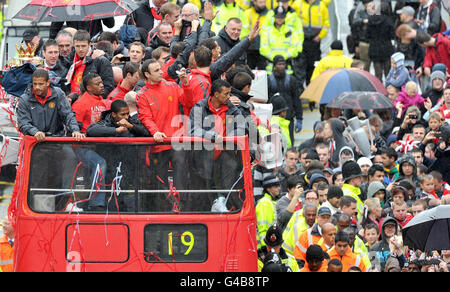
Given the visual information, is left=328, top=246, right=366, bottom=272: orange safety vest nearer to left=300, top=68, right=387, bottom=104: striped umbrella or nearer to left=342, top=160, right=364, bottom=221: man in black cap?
left=342, top=160, right=364, bottom=221: man in black cap

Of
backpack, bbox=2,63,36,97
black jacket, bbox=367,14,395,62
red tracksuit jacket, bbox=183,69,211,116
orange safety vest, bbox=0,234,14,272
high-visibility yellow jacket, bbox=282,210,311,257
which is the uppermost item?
black jacket, bbox=367,14,395,62

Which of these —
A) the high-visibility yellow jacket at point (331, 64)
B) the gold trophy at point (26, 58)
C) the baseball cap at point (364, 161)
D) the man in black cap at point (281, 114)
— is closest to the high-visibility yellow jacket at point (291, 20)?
the high-visibility yellow jacket at point (331, 64)

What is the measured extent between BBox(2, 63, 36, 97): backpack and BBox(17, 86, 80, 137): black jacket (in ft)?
3.02

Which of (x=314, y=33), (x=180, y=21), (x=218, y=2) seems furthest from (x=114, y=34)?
(x=314, y=33)

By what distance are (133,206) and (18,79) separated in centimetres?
260

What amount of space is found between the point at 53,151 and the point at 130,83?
199 cm

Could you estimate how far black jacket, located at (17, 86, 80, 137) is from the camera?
12.8 meters

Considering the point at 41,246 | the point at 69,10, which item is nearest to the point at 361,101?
the point at 69,10

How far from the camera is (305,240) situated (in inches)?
563

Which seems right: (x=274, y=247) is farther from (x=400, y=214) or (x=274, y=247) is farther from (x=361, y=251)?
(x=400, y=214)

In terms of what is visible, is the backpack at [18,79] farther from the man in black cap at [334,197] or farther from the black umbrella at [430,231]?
the black umbrella at [430,231]

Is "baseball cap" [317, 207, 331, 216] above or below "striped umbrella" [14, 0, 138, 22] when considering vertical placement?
below

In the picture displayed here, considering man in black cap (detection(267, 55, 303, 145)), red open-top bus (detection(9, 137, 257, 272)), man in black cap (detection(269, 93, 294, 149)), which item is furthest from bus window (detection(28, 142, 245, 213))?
man in black cap (detection(267, 55, 303, 145))

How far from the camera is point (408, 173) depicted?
1833 centimetres
